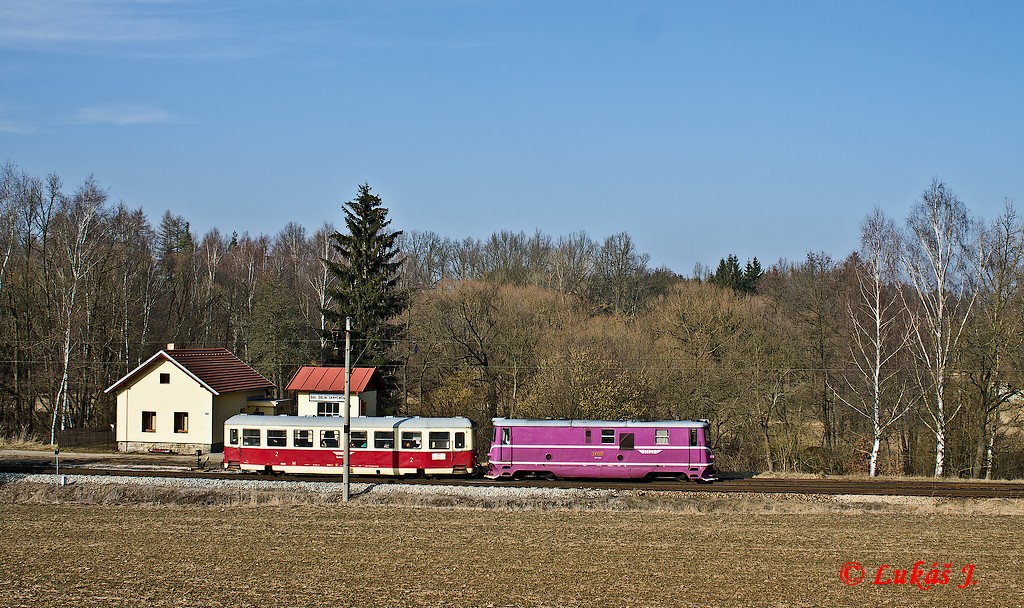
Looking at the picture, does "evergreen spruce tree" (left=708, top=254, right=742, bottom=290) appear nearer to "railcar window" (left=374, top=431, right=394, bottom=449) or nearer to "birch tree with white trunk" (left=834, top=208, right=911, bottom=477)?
"birch tree with white trunk" (left=834, top=208, right=911, bottom=477)

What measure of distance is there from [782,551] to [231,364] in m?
34.2

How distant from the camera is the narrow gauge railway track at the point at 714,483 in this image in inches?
1137

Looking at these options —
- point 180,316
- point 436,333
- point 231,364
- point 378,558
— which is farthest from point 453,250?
point 378,558

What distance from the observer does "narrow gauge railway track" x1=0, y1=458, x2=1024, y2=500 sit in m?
28.9

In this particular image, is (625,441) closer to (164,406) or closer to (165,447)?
(165,447)

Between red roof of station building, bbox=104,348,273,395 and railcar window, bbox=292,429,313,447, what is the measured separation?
10945mm

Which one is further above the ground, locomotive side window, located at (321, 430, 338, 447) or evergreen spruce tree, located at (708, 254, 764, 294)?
evergreen spruce tree, located at (708, 254, 764, 294)

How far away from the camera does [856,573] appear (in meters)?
19.0

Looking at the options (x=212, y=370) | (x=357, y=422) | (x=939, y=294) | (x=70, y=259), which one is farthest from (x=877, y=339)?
(x=70, y=259)

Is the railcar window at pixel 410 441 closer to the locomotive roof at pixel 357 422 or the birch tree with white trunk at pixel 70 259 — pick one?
the locomotive roof at pixel 357 422

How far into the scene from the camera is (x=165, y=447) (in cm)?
4159

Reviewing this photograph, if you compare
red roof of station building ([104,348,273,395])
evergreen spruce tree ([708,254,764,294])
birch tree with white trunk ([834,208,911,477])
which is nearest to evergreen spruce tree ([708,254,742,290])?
evergreen spruce tree ([708,254,764,294])

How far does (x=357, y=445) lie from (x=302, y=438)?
2.27 m
